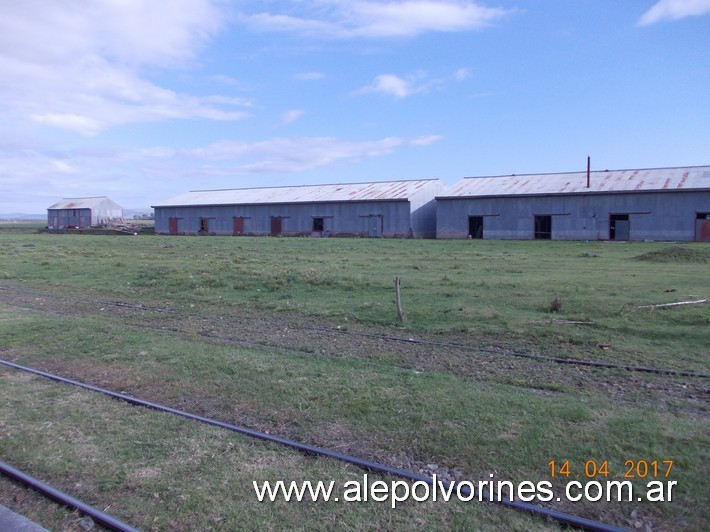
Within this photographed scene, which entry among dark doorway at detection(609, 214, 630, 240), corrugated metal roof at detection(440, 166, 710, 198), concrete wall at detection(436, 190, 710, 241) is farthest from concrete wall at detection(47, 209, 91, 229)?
→ dark doorway at detection(609, 214, 630, 240)

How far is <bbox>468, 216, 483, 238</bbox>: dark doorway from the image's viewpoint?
54287mm

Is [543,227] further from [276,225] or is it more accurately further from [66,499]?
[66,499]

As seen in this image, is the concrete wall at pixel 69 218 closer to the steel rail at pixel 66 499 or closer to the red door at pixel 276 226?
the red door at pixel 276 226

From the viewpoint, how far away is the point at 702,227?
44.5 m

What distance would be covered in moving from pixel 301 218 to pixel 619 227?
32549mm

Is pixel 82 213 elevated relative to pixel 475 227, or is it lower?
elevated

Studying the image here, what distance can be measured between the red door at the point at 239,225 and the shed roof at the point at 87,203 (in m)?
34.3

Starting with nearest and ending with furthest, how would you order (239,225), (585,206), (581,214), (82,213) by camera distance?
(585,206), (581,214), (239,225), (82,213)

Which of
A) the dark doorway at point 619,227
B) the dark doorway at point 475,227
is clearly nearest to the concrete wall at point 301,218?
the dark doorway at point 475,227

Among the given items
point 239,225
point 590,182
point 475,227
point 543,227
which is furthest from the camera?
point 239,225

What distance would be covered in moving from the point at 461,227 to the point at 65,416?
49.5 meters

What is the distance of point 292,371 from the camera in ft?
30.1

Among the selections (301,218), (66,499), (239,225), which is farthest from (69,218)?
(66,499)

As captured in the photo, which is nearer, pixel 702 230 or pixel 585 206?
pixel 702 230
